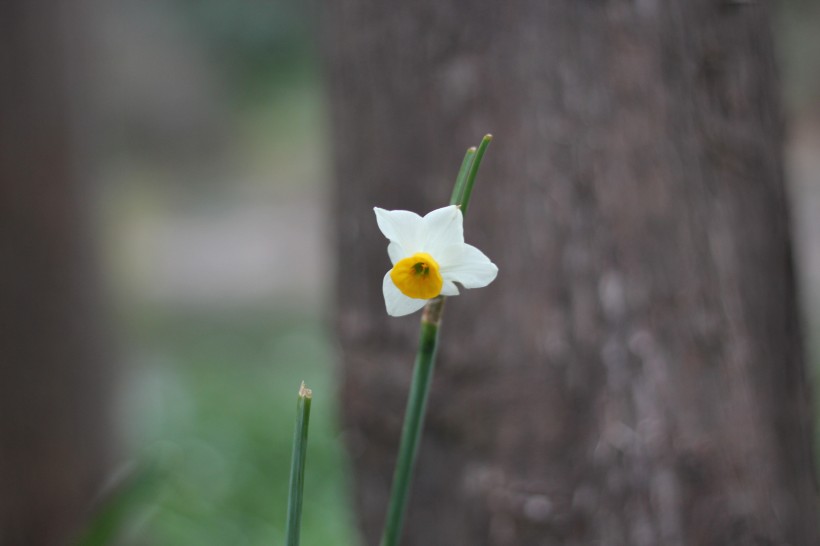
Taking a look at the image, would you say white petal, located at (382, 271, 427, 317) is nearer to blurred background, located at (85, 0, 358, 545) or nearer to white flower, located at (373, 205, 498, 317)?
white flower, located at (373, 205, 498, 317)

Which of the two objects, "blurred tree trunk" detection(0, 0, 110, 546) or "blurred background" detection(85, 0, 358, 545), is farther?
"blurred background" detection(85, 0, 358, 545)

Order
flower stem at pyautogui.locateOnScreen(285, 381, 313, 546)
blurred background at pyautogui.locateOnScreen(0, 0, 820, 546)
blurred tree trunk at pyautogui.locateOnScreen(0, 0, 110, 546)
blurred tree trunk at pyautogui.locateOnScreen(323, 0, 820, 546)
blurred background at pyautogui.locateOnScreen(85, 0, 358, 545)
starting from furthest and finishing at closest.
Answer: blurred background at pyautogui.locateOnScreen(85, 0, 358, 545), blurred background at pyautogui.locateOnScreen(0, 0, 820, 546), blurred tree trunk at pyautogui.locateOnScreen(0, 0, 110, 546), blurred tree trunk at pyautogui.locateOnScreen(323, 0, 820, 546), flower stem at pyautogui.locateOnScreen(285, 381, 313, 546)

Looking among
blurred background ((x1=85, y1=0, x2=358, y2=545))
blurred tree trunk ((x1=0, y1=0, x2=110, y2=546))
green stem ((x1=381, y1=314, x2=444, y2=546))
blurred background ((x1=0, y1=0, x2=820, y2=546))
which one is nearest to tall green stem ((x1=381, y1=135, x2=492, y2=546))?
green stem ((x1=381, y1=314, x2=444, y2=546))

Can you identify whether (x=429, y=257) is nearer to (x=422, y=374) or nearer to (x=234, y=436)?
(x=422, y=374)

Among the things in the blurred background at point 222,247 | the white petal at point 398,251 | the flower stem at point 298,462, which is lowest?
the flower stem at point 298,462

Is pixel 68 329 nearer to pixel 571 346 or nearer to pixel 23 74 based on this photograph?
pixel 23 74

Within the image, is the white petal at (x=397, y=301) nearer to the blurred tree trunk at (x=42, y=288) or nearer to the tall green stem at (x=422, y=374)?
the tall green stem at (x=422, y=374)

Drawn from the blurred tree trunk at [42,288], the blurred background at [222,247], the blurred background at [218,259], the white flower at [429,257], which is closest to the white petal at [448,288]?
the white flower at [429,257]

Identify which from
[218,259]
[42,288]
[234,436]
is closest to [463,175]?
[42,288]
